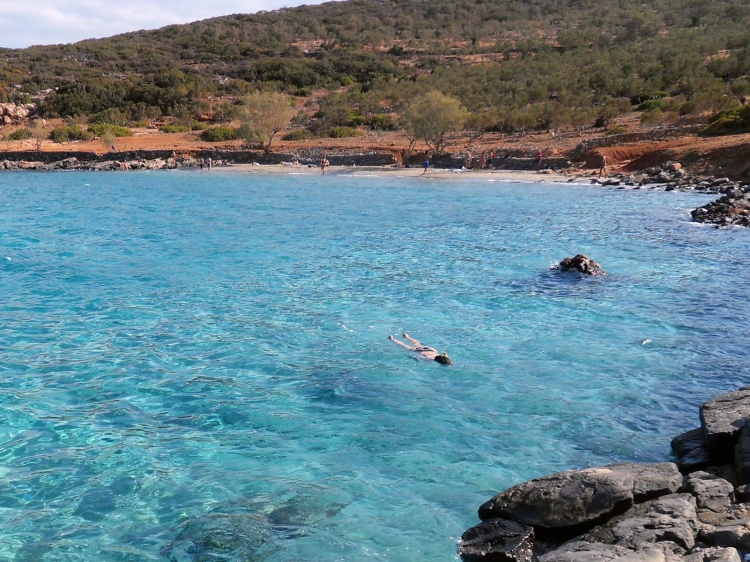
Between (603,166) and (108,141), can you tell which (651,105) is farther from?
(108,141)

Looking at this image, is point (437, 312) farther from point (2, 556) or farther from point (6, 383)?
point (2, 556)

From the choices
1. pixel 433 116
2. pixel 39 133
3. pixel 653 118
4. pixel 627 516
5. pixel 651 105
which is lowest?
pixel 627 516

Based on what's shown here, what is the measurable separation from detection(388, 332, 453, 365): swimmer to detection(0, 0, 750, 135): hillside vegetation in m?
42.0

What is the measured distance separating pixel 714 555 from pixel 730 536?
20.0 inches

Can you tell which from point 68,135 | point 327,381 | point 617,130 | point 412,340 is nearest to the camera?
point 327,381

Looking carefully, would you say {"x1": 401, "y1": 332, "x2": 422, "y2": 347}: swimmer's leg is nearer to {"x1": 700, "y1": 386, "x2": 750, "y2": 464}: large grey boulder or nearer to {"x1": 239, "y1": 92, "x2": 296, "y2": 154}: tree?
{"x1": 700, "y1": 386, "x2": 750, "y2": 464}: large grey boulder

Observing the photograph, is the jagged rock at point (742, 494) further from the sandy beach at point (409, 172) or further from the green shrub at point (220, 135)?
the green shrub at point (220, 135)

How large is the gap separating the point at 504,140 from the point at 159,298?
43437 millimetres

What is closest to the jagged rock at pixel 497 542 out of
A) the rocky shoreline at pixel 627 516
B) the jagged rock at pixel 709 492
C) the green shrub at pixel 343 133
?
the rocky shoreline at pixel 627 516

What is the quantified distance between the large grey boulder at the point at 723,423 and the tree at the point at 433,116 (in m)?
43.9

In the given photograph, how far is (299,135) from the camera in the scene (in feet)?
219

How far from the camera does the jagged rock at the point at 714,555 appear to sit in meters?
5.16

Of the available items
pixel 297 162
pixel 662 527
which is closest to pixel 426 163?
pixel 297 162

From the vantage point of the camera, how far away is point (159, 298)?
16.6 metres
